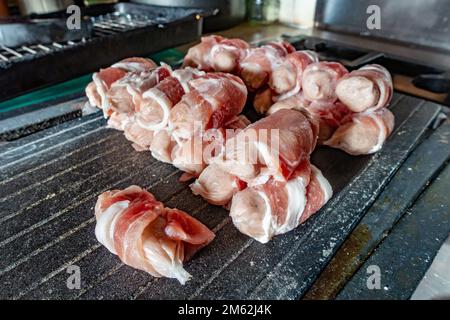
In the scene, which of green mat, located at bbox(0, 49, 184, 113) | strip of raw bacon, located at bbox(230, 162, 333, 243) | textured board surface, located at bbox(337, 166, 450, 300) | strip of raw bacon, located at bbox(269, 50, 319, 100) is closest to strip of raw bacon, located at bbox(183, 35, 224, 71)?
strip of raw bacon, located at bbox(269, 50, 319, 100)

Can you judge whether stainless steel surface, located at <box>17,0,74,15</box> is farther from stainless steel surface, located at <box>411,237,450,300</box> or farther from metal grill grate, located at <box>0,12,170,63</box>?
stainless steel surface, located at <box>411,237,450,300</box>

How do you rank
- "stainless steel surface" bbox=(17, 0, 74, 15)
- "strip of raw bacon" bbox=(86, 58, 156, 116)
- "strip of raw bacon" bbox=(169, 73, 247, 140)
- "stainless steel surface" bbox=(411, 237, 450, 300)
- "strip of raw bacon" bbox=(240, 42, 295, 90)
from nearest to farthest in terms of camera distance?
"stainless steel surface" bbox=(411, 237, 450, 300) → "strip of raw bacon" bbox=(169, 73, 247, 140) → "strip of raw bacon" bbox=(86, 58, 156, 116) → "strip of raw bacon" bbox=(240, 42, 295, 90) → "stainless steel surface" bbox=(17, 0, 74, 15)

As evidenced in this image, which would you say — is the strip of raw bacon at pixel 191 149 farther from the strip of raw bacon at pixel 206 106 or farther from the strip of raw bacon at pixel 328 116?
the strip of raw bacon at pixel 328 116

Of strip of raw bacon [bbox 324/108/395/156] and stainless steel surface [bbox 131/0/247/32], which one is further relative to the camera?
stainless steel surface [bbox 131/0/247/32]

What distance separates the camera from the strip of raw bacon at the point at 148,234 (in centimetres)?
90

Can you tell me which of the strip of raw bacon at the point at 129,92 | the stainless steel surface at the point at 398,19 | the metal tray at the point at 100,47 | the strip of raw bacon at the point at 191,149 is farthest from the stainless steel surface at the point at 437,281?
the stainless steel surface at the point at 398,19

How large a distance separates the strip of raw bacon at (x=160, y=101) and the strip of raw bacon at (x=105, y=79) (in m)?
0.21

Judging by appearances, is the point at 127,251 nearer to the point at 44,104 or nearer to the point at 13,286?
the point at 13,286

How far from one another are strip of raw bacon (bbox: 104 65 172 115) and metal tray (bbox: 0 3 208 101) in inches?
17.2

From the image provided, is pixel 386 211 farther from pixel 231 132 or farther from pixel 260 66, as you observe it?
pixel 260 66

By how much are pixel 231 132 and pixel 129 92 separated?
1.50 feet

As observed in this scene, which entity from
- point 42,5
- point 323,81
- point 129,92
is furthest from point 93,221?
point 42,5

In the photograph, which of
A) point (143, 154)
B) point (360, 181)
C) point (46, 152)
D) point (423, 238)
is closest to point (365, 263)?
point (423, 238)

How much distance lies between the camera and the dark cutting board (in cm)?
90
